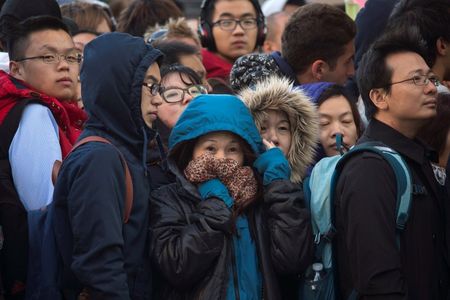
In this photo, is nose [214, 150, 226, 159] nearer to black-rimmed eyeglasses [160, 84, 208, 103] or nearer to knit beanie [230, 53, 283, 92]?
black-rimmed eyeglasses [160, 84, 208, 103]

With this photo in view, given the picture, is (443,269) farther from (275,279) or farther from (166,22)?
(166,22)

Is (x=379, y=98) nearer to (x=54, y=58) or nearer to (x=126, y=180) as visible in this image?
(x=126, y=180)

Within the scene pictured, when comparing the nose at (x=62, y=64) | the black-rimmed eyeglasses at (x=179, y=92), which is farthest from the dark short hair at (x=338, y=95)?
the nose at (x=62, y=64)

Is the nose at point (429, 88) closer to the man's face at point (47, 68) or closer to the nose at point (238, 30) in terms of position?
the man's face at point (47, 68)

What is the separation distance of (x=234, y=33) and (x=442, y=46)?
2118 mm

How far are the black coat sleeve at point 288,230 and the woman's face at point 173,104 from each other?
3.70 ft

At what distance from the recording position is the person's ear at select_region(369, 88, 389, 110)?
17.3 ft

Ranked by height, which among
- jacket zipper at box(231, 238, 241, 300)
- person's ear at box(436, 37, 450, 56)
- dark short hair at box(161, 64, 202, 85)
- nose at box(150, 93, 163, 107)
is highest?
person's ear at box(436, 37, 450, 56)

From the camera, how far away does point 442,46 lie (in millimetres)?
6223

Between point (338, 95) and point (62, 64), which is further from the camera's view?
point (338, 95)

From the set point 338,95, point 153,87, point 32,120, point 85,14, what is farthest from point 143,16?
point 153,87

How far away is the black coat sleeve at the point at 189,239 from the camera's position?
4.84 m

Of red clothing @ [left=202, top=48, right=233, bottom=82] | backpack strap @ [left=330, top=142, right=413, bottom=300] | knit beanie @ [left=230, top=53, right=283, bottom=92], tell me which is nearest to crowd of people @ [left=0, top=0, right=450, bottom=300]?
backpack strap @ [left=330, top=142, right=413, bottom=300]

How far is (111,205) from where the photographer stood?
4762 millimetres
